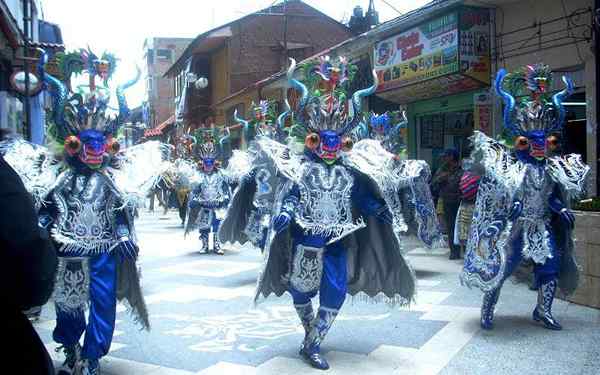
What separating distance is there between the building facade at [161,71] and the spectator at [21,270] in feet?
151

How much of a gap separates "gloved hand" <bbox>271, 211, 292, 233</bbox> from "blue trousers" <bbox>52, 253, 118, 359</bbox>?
3.84ft

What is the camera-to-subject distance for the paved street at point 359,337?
4.77m

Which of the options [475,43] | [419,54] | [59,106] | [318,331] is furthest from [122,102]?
[419,54]

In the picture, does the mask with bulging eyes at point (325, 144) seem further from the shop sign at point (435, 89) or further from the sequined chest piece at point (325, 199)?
the shop sign at point (435, 89)

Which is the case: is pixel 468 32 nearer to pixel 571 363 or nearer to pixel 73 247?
pixel 571 363

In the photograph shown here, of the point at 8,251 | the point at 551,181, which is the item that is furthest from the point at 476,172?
the point at 8,251

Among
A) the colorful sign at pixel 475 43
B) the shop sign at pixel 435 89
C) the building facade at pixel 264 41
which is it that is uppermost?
the building facade at pixel 264 41

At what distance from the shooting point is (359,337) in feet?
18.4

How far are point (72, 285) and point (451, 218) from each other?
7.07 m

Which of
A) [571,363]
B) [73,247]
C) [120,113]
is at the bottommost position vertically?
[571,363]

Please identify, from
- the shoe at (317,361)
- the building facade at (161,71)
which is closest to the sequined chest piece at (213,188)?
the shoe at (317,361)

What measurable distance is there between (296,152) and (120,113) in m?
1.40

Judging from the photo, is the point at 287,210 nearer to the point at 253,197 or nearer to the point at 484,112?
the point at 253,197

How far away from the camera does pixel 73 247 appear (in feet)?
14.1
